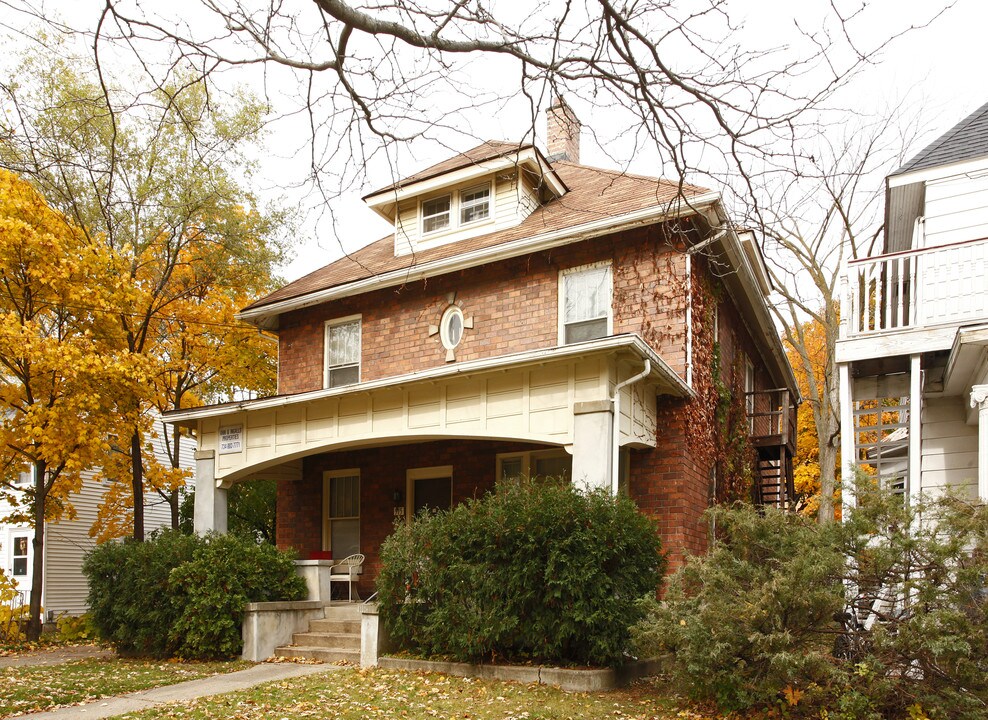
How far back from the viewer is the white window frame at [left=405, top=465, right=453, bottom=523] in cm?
1413

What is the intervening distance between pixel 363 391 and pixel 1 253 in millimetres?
6582

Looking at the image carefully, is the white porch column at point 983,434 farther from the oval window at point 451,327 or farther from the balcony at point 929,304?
the oval window at point 451,327

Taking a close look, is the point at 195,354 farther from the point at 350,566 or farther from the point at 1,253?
the point at 350,566

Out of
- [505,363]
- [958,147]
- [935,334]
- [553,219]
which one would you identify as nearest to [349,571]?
[505,363]

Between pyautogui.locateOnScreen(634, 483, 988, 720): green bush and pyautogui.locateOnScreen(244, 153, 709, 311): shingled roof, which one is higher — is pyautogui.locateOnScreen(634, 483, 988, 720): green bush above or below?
below

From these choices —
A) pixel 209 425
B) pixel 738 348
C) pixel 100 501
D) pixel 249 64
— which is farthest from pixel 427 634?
pixel 100 501

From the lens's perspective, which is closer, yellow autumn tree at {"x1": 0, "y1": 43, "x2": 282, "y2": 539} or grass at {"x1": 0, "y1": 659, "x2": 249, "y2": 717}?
grass at {"x1": 0, "y1": 659, "x2": 249, "y2": 717}

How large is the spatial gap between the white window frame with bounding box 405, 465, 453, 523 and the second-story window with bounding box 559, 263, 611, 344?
3074 millimetres

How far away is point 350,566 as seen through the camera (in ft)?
44.9

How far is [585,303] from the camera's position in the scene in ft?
42.7

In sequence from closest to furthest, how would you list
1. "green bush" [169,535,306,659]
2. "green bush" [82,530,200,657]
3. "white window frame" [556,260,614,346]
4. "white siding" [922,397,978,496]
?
"green bush" [169,535,306,659]
"white siding" [922,397,978,496]
"green bush" [82,530,200,657]
"white window frame" [556,260,614,346]

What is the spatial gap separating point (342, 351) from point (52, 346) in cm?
475

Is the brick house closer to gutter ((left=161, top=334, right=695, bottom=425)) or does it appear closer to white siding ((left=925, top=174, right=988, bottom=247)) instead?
gutter ((left=161, top=334, right=695, bottom=425))

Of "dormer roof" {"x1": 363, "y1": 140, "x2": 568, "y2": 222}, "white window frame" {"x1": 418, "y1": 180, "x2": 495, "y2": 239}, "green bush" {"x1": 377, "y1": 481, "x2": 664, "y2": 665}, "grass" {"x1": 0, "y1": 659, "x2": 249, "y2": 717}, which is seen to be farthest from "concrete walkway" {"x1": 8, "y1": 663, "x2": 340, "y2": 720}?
"white window frame" {"x1": 418, "y1": 180, "x2": 495, "y2": 239}
